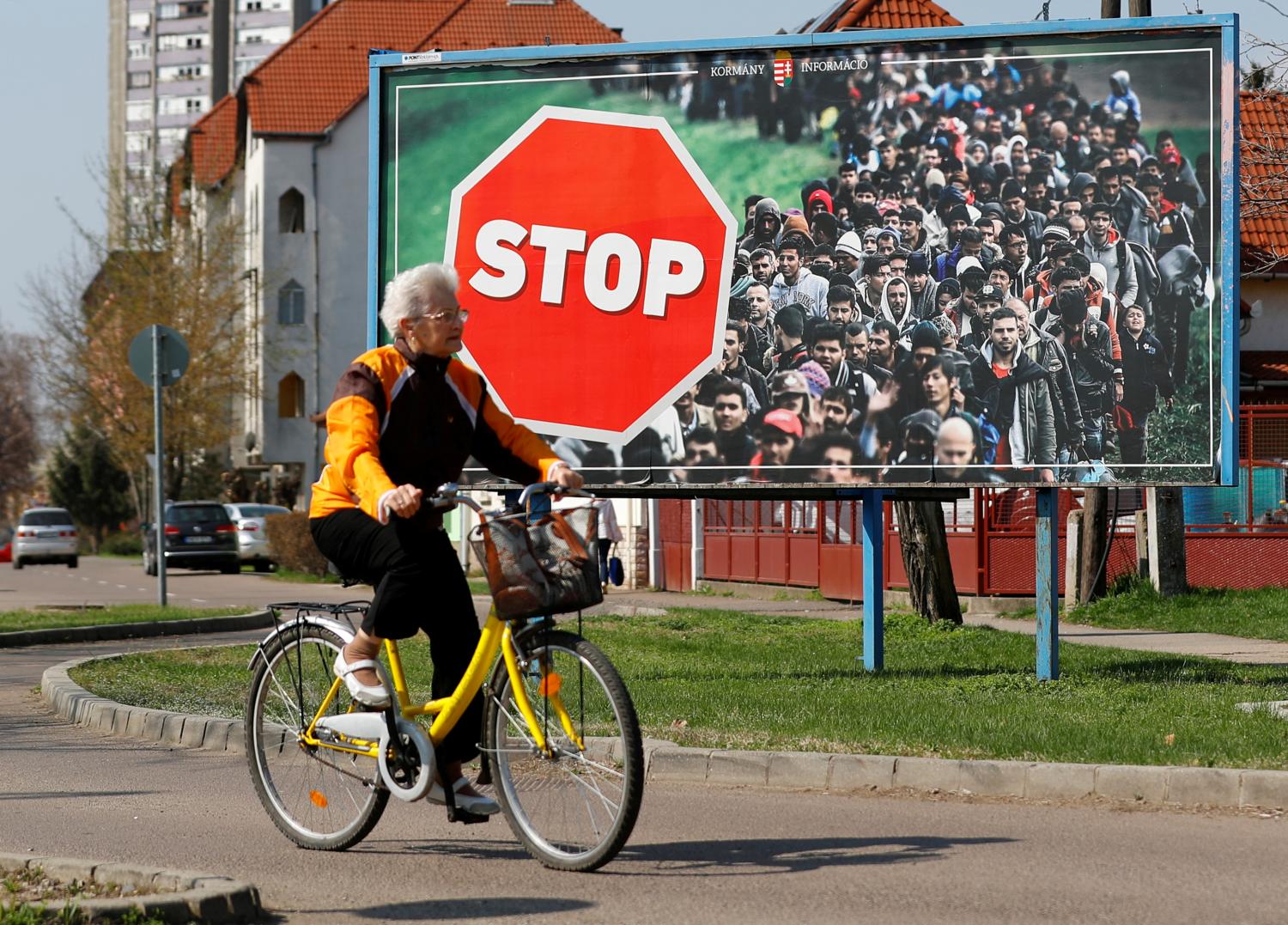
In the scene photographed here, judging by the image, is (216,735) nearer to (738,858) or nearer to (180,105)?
(738,858)

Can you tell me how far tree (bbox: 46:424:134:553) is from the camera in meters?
77.9

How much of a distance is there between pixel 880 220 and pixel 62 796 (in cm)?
618

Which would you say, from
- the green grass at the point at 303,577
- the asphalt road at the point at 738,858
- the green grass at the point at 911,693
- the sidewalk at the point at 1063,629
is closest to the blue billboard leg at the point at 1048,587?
Result: the green grass at the point at 911,693

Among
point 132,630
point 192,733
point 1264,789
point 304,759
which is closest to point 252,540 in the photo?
point 132,630

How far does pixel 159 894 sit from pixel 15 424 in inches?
4765

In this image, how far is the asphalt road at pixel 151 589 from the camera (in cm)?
2517

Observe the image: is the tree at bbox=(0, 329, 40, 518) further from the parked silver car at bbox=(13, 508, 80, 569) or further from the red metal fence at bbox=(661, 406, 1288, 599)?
the red metal fence at bbox=(661, 406, 1288, 599)

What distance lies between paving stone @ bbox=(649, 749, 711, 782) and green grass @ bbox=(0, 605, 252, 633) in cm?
993

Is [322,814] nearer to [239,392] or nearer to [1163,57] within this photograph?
[1163,57]

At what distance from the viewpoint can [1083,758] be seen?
7.92m

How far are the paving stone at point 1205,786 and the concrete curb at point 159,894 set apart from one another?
3.92m

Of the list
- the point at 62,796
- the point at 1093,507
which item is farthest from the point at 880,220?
the point at 1093,507

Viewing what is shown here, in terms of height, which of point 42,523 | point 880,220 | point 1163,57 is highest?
point 1163,57

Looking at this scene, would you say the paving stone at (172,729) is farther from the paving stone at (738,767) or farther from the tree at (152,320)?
the tree at (152,320)
